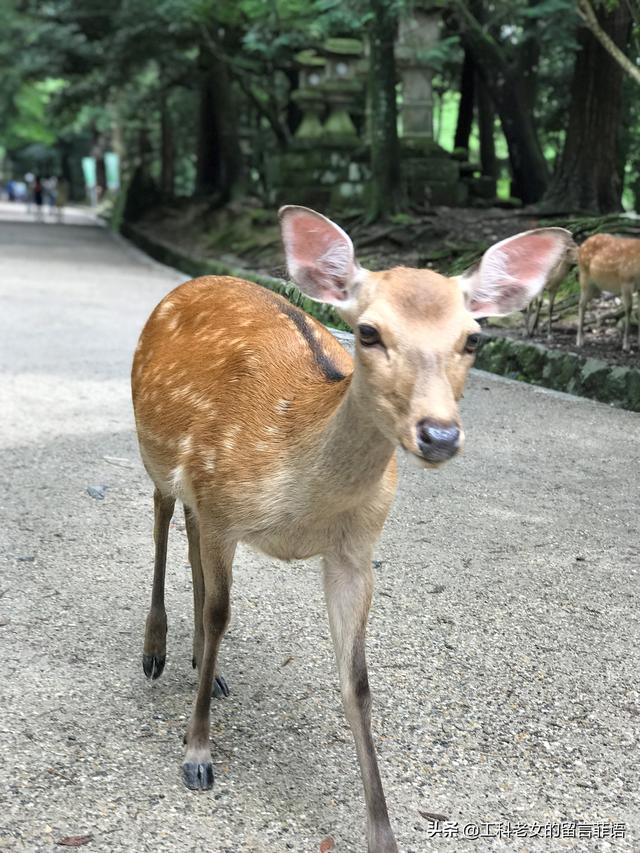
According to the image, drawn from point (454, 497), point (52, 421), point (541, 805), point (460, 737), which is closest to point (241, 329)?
point (460, 737)

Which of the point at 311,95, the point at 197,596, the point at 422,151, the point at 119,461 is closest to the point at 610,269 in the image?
the point at 119,461

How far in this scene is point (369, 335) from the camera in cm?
226

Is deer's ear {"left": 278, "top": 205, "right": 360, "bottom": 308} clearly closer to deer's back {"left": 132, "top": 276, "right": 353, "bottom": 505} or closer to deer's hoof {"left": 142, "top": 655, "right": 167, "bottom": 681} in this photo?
deer's back {"left": 132, "top": 276, "right": 353, "bottom": 505}

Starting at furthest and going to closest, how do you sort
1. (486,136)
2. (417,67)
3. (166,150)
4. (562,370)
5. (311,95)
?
(166,150)
(486,136)
(311,95)
(417,67)
(562,370)

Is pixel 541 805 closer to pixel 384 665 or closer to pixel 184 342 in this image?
pixel 384 665

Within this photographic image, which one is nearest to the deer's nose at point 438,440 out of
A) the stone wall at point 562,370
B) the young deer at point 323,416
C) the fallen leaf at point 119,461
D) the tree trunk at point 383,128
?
the young deer at point 323,416

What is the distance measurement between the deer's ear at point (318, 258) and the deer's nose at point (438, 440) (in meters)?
0.48

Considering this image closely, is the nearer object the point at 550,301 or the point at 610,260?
the point at 610,260

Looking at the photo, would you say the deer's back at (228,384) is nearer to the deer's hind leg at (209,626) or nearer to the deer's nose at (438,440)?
the deer's hind leg at (209,626)

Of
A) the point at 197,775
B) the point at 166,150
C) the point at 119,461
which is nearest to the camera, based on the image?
the point at 197,775

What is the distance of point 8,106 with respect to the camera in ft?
161

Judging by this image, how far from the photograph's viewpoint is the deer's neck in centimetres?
241

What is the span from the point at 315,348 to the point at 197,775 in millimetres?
1174

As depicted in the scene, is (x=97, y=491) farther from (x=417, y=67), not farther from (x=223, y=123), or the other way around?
(x=223, y=123)
